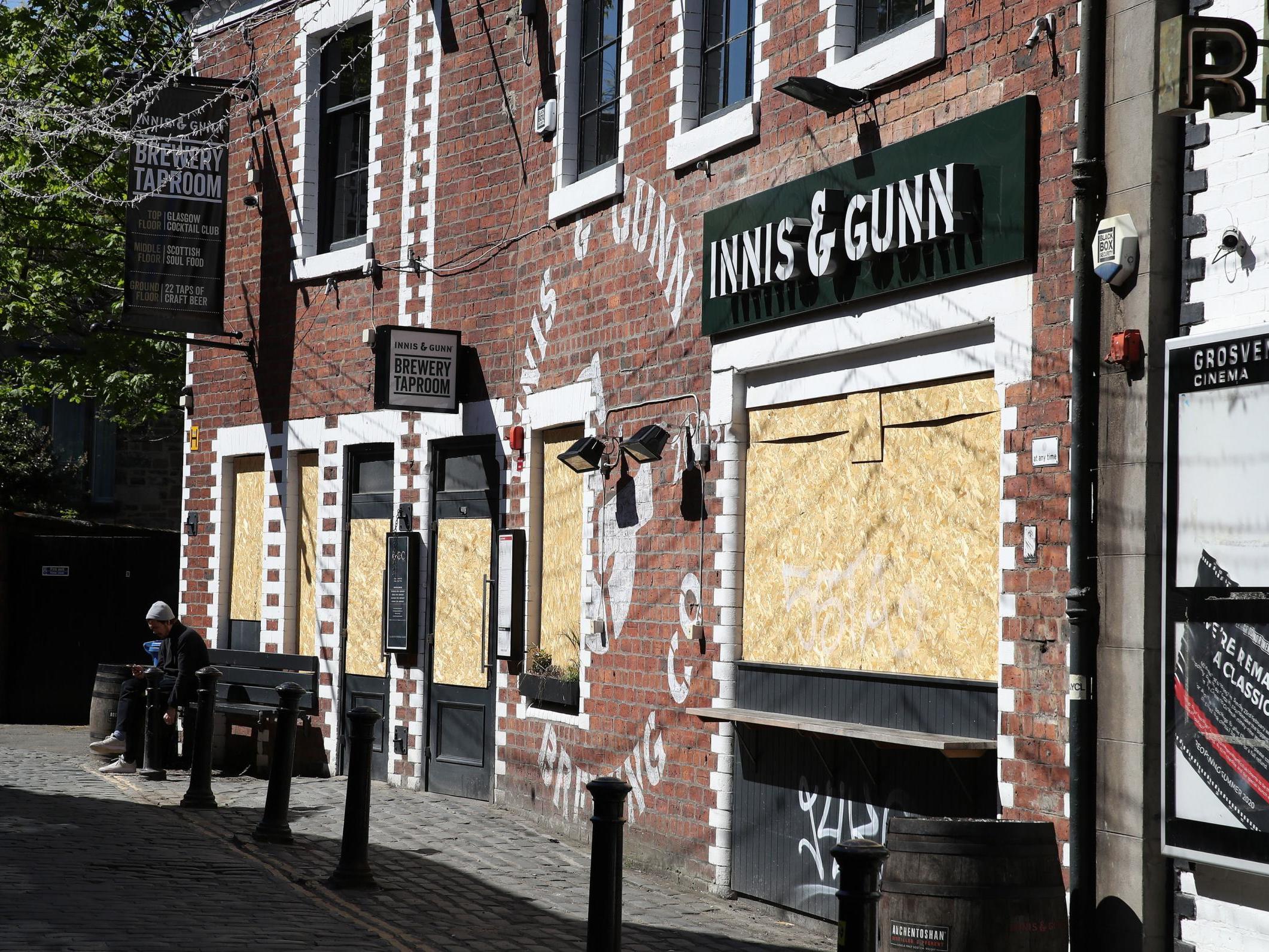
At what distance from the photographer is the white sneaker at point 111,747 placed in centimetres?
1505

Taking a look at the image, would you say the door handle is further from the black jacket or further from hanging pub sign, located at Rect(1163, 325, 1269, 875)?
hanging pub sign, located at Rect(1163, 325, 1269, 875)

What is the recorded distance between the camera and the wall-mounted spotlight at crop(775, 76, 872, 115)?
8.55 m

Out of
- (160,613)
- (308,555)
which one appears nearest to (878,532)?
(308,555)

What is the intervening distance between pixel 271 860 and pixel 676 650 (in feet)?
8.87

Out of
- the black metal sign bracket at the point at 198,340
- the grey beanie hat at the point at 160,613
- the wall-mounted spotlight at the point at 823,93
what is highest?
the wall-mounted spotlight at the point at 823,93

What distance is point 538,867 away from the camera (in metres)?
10.2

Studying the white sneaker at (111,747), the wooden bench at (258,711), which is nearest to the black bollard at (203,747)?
the wooden bench at (258,711)

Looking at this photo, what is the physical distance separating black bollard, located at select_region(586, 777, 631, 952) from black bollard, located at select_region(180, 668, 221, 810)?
234 inches

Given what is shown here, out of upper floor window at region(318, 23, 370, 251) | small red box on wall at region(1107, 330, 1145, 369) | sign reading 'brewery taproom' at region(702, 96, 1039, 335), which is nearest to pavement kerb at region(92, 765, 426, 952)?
sign reading 'brewery taproom' at region(702, 96, 1039, 335)

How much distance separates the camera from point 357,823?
9109 millimetres

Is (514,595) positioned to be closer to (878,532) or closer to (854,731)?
(878,532)

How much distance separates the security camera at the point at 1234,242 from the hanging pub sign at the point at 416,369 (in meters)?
7.89

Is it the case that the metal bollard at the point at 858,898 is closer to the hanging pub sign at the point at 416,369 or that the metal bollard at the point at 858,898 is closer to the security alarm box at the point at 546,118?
the security alarm box at the point at 546,118

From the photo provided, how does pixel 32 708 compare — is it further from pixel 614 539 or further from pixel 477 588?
pixel 614 539
